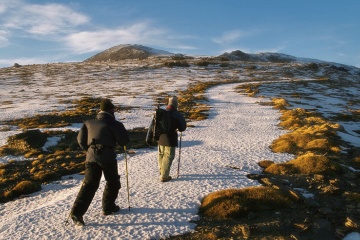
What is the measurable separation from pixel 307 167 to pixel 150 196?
7.02 meters

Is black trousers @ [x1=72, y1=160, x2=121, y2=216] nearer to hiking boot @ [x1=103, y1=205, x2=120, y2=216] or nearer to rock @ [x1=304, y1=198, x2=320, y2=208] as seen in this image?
hiking boot @ [x1=103, y1=205, x2=120, y2=216]

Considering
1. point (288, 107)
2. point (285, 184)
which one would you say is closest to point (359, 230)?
point (285, 184)

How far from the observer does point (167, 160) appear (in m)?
11.9

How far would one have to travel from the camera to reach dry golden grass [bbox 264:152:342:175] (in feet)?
43.0

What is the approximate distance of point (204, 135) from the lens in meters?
23.1

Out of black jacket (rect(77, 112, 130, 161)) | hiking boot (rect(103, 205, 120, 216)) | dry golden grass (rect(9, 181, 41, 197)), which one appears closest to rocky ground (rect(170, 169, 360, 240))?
hiking boot (rect(103, 205, 120, 216))

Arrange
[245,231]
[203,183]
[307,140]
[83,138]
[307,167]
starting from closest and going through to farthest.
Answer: [245,231], [83,138], [203,183], [307,167], [307,140]

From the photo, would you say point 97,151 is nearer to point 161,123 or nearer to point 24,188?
point 161,123

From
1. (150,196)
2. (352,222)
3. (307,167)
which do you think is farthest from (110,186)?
(307,167)

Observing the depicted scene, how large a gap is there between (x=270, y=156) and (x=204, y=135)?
7.56 m

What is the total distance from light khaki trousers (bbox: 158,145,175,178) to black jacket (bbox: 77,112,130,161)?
10.4 ft

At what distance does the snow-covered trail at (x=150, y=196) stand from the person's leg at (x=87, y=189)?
496 millimetres

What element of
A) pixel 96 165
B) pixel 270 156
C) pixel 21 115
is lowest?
pixel 21 115

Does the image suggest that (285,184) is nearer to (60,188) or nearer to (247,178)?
(247,178)
